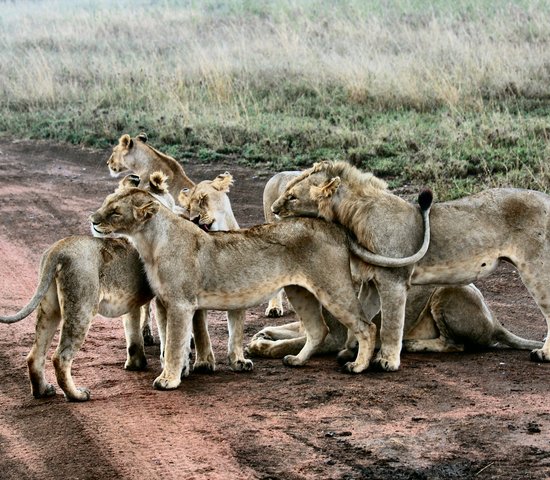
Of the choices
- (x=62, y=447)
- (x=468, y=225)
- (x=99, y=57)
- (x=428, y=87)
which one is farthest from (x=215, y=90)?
(x=62, y=447)

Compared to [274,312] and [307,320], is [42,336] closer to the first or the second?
[307,320]

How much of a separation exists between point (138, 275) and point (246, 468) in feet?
6.25

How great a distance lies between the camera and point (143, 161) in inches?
423

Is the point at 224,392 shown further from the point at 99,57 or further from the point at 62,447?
the point at 99,57

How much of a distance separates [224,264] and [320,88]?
10.5 metres

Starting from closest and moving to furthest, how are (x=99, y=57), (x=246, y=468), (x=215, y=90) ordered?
(x=246, y=468) → (x=215, y=90) → (x=99, y=57)

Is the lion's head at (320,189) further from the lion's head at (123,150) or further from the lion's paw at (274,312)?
the lion's head at (123,150)

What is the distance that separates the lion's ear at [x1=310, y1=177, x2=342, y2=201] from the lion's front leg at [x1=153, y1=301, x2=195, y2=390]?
113cm

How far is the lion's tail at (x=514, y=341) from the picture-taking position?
25.9 ft

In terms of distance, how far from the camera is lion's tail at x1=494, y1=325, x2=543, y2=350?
7891 mm

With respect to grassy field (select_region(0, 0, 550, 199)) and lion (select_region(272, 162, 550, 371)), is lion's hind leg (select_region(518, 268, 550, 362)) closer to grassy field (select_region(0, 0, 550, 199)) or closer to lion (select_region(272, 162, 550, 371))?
lion (select_region(272, 162, 550, 371))

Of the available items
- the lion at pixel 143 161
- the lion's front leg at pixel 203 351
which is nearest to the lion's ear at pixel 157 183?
the lion's front leg at pixel 203 351

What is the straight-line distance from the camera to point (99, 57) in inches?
864

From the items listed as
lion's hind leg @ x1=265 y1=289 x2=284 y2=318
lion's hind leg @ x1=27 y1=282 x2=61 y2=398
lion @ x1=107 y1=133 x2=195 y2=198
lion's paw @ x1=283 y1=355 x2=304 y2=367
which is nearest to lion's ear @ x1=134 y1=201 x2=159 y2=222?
lion's hind leg @ x1=27 y1=282 x2=61 y2=398
